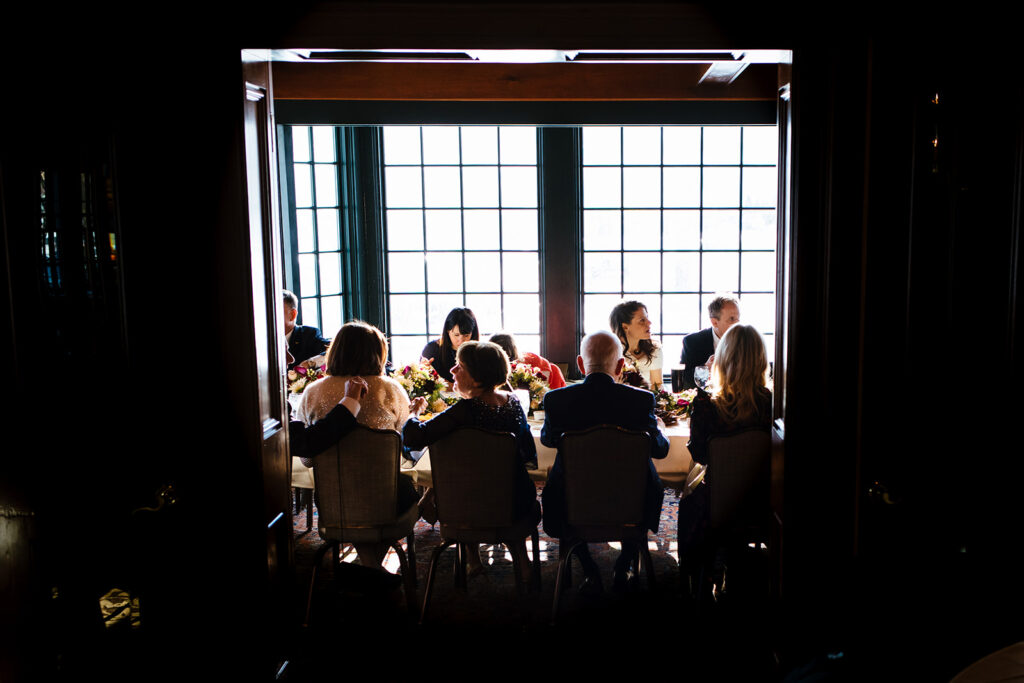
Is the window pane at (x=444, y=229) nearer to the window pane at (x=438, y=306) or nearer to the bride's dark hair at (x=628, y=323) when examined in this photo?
the window pane at (x=438, y=306)

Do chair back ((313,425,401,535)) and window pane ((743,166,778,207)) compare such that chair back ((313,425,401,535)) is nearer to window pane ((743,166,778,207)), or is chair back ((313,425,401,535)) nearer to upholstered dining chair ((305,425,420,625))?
upholstered dining chair ((305,425,420,625))

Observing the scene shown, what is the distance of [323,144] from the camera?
6.87m

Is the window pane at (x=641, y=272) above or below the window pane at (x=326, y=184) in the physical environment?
below

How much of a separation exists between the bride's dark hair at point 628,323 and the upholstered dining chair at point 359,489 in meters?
2.29

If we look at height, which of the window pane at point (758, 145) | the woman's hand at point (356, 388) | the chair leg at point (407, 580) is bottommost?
the chair leg at point (407, 580)

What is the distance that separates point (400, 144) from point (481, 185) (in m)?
0.77

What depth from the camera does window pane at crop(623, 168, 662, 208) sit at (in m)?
7.00

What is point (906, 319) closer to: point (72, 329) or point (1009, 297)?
point (1009, 297)

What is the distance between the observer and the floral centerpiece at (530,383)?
4758mm

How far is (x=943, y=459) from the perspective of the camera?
2805 mm

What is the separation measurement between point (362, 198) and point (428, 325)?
124 cm

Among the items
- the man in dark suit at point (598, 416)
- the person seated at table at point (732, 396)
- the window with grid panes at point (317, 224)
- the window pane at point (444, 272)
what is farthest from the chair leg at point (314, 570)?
the window pane at point (444, 272)

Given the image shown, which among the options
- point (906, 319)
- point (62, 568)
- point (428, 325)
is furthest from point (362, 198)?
point (906, 319)

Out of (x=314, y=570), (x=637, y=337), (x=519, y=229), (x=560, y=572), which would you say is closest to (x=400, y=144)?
(x=519, y=229)
